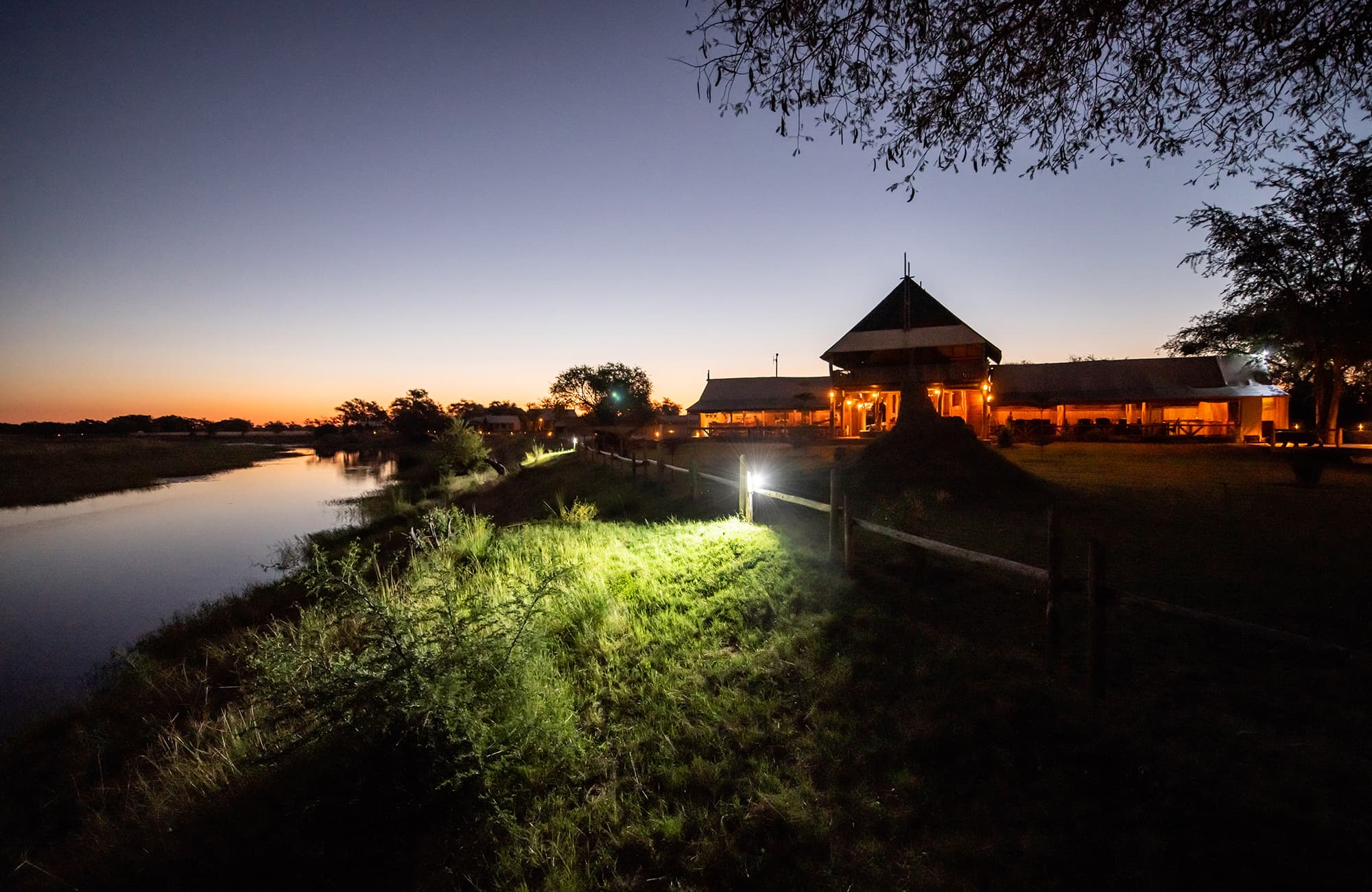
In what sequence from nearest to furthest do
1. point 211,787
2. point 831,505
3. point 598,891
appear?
point 598,891, point 211,787, point 831,505

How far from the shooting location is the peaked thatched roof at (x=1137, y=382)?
2894 centimetres

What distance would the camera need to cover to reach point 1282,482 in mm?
13828

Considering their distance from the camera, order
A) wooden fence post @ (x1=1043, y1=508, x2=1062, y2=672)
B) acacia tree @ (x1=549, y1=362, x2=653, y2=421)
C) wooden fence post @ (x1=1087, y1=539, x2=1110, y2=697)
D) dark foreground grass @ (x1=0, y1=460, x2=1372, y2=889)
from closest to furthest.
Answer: dark foreground grass @ (x1=0, y1=460, x2=1372, y2=889), wooden fence post @ (x1=1087, y1=539, x2=1110, y2=697), wooden fence post @ (x1=1043, y1=508, x2=1062, y2=672), acacia tree @ (x1=549, y1=362, x2=653, y2=421)

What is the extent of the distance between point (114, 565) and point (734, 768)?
70.5 feet

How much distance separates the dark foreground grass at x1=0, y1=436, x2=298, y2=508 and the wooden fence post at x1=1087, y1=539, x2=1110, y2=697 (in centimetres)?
4341

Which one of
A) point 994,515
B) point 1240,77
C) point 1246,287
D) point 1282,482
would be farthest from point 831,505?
point 1246,287

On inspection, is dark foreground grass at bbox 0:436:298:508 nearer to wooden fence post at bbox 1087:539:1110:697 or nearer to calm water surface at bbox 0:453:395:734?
calm water surface at bbox 0:453:395:734

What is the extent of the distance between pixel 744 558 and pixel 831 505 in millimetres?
1433

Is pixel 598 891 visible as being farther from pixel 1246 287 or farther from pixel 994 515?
pixel 1246 287

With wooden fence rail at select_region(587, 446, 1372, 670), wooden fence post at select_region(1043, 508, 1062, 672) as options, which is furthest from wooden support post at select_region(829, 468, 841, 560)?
wooden fence post at select_region(1043, 508, 1062, 672)

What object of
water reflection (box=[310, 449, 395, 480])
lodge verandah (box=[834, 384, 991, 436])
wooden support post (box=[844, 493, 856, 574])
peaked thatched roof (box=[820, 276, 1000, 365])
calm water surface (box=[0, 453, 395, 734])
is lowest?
calm water surface (box=[0, 453, 395, 734])

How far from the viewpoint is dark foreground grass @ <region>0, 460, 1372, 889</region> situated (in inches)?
123

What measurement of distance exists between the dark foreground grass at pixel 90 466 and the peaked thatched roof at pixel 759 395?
123 feet

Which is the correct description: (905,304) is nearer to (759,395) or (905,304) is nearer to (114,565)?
(759,395)
